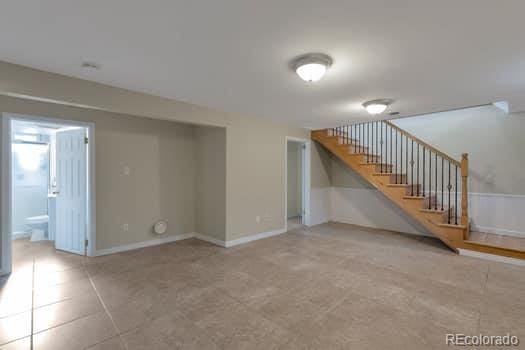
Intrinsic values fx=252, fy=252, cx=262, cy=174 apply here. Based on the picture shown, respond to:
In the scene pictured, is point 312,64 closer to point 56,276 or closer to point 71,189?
point 56,276

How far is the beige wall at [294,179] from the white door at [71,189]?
506 centimetres

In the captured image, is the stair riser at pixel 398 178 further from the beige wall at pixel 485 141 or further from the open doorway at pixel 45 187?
the open doorway at pixel 45 187

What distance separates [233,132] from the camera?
177 inches

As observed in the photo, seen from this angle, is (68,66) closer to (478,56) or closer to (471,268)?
(478,56)

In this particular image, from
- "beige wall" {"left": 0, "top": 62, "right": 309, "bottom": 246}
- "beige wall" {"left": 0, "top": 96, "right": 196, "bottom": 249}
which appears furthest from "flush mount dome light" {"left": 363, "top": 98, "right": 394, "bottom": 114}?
"beige wall" {"left": 0, "top": 96, "right": 196, "bottom": 249}

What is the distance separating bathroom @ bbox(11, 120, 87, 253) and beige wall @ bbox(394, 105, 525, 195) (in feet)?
21.8

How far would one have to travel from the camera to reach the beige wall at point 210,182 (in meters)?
4.50

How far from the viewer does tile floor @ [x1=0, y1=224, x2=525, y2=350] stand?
2.04m

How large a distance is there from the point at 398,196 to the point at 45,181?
736 centimetres

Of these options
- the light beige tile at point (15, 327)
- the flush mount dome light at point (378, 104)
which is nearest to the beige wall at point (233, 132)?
the flush mount dome light at point (378, 104)

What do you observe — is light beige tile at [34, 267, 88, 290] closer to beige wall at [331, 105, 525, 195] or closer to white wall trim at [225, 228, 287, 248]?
white wall trim at [225, 228, 287, 248]

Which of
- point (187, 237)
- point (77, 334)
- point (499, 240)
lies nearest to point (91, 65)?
point (77, 334)

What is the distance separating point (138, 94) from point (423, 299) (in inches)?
163

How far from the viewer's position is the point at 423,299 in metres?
2.64
